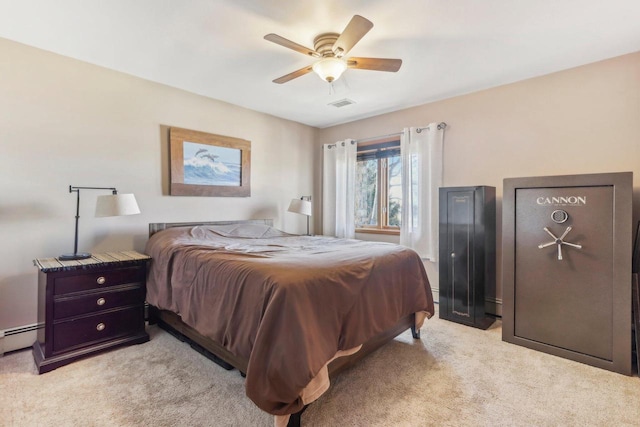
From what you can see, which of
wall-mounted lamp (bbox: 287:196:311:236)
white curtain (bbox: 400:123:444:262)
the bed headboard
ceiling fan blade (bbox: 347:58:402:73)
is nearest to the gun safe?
white curtain (bbox: 400:123:444:262)

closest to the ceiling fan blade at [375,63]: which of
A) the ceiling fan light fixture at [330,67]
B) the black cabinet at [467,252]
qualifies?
the ceiling fan light fixture at [330,67]

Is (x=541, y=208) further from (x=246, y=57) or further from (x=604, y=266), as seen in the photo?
(x=246, y=57)

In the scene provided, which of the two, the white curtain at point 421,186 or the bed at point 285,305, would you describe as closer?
the bed at point 285,305

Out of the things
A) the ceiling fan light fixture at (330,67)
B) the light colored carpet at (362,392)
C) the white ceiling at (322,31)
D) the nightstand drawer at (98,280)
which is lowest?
the light colored carpet at (362,392)

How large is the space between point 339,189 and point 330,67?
2.58 meters

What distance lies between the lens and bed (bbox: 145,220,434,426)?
156 centimetres

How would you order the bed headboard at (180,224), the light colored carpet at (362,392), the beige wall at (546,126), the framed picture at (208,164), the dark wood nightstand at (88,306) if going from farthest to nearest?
1. the framed picture at (208,164)
2. the bed headboard at (180,224)
3. the beige wall at (546,126)
4. the dark wood nightstand at (88,306)
5. the light colored carpet at (362,392)

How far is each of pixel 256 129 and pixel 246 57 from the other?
5.35 feet

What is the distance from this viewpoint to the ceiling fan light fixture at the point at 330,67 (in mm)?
2369

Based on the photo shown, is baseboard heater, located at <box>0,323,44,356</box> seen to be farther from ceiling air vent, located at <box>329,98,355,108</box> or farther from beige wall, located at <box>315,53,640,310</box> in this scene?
beige wall, located at <box>315,53,640,310</box>

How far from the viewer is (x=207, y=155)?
12.4 ft

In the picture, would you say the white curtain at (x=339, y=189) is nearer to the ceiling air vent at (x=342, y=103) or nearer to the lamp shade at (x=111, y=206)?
the ceiling air vent at (x=342, y=103)

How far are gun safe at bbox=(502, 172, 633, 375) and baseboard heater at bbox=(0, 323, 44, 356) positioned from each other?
410 cm

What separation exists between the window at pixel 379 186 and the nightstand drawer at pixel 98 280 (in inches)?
122
